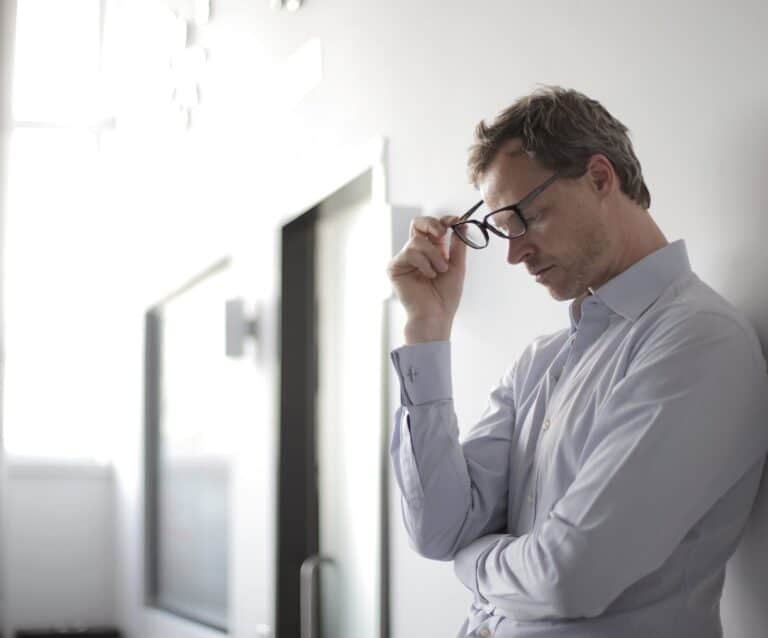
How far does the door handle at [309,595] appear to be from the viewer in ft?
11.0

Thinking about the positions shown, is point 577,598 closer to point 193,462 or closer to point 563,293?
point 563,293

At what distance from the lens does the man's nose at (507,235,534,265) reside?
1.56m

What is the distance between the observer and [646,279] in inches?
58.5

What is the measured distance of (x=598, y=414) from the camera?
140cm

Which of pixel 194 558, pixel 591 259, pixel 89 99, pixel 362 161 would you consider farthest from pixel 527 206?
pixel 89 99

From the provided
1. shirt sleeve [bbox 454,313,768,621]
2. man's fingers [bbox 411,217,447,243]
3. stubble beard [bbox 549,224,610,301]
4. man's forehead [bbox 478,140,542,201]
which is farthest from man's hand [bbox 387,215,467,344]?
shirt sleeve [bbox 454,313,768,621]

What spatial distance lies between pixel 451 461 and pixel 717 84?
0.64m

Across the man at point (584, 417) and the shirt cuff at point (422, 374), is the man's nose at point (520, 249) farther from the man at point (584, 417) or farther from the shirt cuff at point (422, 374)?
the shirt cuff at point (422, 374)

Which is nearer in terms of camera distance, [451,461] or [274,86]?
[451,461]

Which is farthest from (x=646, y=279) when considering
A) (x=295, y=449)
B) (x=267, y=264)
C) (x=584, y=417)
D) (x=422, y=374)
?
(x=267, y=264)

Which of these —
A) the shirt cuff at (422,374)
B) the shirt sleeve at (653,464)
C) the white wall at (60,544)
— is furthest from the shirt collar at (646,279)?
the white wall at (60,544)

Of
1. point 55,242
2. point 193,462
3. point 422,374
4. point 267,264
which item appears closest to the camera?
point 422,374

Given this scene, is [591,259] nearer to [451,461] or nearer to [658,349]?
[658,349]

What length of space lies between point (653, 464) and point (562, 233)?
37cm
